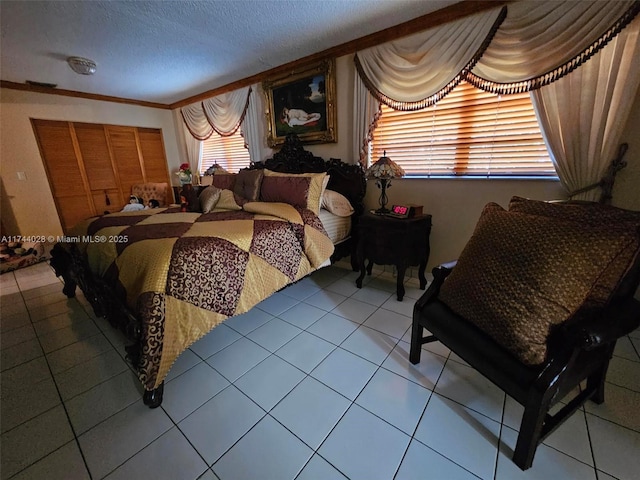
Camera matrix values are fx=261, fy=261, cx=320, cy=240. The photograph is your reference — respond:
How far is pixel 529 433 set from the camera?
99 centimetres

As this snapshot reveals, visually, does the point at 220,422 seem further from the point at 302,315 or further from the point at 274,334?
the point at 302,315

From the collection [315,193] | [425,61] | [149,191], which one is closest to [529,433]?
[315,193]

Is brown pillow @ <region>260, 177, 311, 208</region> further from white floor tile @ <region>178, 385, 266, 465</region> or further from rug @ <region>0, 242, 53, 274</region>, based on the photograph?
rug @ <region>0, 242, 53, 274</region>

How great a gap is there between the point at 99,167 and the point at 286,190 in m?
3.71

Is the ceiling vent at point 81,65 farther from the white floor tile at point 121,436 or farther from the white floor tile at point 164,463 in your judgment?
the white floor tile at point 164,463

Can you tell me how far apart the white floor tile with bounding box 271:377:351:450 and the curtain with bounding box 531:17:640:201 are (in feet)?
6.98

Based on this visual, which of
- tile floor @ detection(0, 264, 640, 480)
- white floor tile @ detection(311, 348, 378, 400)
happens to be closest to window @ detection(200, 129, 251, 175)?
tile floor @ detection(0, 264, 640, 480)

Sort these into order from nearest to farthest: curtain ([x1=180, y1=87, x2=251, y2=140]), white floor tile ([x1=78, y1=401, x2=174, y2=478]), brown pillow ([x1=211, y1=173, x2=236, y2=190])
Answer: white floor tile ([x1=78, y1=401, x2=174, y2=478])
brown pillow ([x1=211, y1=173, x2=236, y2=190])
curtain ([x1=180, y1=87, x2=251, y2=140])

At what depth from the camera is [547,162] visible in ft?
6.37

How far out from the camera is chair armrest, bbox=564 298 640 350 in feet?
2.89

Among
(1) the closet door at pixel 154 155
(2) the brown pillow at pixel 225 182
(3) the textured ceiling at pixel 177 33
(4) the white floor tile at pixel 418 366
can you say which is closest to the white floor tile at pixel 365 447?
(4) the white floor tile at pixel 418 366

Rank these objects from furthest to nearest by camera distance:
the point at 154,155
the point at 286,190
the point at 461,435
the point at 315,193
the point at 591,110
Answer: the point at 154,155, the point at 286,190, the point at 315,193, the point at 591,110, the point at 461,435

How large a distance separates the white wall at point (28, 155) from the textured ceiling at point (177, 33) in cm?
37

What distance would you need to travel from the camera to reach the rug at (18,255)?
10.7 ft
